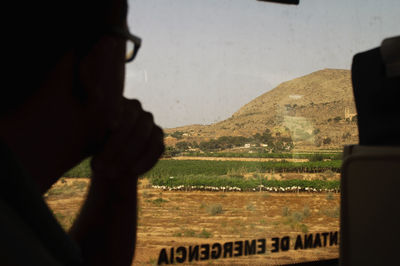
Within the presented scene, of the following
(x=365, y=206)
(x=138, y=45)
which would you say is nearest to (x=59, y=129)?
(x=138, y=45)

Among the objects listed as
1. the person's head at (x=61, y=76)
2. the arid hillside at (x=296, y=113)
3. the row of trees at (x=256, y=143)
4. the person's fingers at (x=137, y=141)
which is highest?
the person's head at (x=61, y=76)

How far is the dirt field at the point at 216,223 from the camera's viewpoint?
7.41ft

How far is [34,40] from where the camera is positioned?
675mm

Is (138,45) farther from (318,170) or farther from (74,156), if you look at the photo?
(318,170)

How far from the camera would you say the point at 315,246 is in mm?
2990

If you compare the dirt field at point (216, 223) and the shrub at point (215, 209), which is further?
the shrub at point (215, 209)

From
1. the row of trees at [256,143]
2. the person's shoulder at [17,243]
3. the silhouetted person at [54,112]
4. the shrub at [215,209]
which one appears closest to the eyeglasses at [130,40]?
the silhouetted person at [54,112]

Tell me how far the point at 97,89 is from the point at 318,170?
392 centimetres

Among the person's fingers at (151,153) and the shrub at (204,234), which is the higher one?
the person's fingers at (151,153)

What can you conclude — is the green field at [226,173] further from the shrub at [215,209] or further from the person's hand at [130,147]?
the person's hand at [130,147]

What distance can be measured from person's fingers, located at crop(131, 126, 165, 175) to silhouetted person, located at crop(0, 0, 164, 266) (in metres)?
0.02

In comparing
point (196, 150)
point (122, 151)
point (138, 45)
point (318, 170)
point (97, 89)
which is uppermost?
point (138, 45)

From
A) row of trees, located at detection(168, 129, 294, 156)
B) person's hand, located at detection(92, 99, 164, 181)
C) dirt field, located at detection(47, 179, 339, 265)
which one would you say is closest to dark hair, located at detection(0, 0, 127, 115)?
person's hand, located at detection(92, 99, 164, 181)

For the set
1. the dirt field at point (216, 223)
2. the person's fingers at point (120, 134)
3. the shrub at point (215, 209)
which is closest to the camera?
the person's fingers at point (120, 134)
